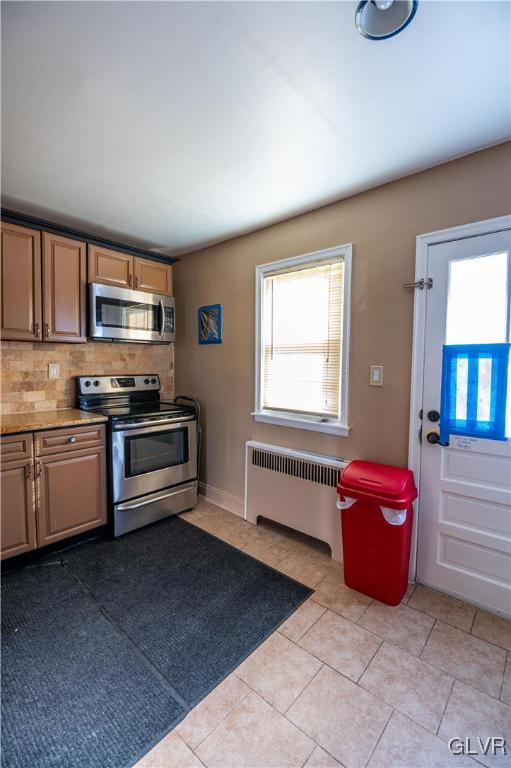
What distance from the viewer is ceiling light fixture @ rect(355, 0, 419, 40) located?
1.05 m

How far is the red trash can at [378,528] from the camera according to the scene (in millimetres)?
1859

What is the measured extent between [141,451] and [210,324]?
4.37 feet

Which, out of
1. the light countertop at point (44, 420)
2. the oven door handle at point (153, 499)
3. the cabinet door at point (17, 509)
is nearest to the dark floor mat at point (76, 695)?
the cabinet door at point (17, 509)

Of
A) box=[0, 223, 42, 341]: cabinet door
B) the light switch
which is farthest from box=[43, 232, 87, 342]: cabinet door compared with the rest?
the light switch

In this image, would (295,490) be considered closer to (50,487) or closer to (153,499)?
(153,499)

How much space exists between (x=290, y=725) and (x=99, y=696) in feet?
2.58

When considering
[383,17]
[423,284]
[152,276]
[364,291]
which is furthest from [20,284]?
[423,284]

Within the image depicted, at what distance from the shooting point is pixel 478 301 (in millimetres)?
1844

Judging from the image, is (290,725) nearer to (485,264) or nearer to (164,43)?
(485,264)

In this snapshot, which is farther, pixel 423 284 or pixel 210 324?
pixel 210 324

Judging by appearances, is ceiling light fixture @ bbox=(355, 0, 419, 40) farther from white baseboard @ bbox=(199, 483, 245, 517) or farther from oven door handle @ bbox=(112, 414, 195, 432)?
white baseboard @ bbox=(199, 483, 245, 517)

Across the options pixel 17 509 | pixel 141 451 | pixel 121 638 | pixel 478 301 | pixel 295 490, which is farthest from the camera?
pixel 141 451

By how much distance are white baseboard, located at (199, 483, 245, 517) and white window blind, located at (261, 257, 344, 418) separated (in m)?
0.94

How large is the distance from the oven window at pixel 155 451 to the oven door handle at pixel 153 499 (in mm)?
221
